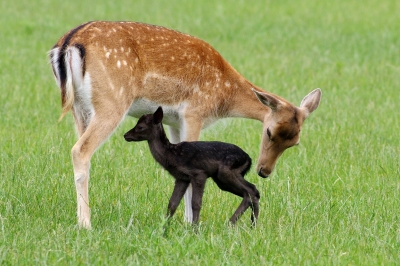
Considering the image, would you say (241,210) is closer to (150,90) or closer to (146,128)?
(146,128)

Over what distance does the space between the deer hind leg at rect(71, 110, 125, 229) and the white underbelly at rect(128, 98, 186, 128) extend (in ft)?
1.44

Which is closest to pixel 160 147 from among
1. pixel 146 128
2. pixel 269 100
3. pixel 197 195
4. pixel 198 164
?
pixel 146 128

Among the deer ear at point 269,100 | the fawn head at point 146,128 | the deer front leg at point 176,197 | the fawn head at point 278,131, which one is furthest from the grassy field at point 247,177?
the deer ear at point 269,100

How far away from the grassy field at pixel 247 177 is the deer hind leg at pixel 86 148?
17 cm

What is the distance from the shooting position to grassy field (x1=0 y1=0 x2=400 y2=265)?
552cm

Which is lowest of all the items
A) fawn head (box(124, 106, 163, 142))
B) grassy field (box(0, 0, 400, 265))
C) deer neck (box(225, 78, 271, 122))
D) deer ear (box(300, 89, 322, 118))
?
grassy field (box(0, 0, 400, 265))

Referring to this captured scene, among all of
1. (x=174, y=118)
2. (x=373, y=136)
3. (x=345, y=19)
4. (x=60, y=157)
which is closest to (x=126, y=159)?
(x=60, y=157)

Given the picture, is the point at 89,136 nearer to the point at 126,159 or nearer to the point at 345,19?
the point at 126,159

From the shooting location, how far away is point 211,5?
21.5m

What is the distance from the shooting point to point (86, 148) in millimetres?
6410

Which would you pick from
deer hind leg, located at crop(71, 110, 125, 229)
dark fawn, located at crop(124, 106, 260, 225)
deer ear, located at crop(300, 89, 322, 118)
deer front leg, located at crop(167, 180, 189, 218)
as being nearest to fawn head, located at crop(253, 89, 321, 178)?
deer ear, located at crop(300, 89, 322, 118)

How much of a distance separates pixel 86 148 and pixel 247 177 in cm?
187

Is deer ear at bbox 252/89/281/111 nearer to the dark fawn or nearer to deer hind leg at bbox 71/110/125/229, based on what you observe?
the dark fawn

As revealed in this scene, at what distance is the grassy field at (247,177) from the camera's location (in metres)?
5.52
